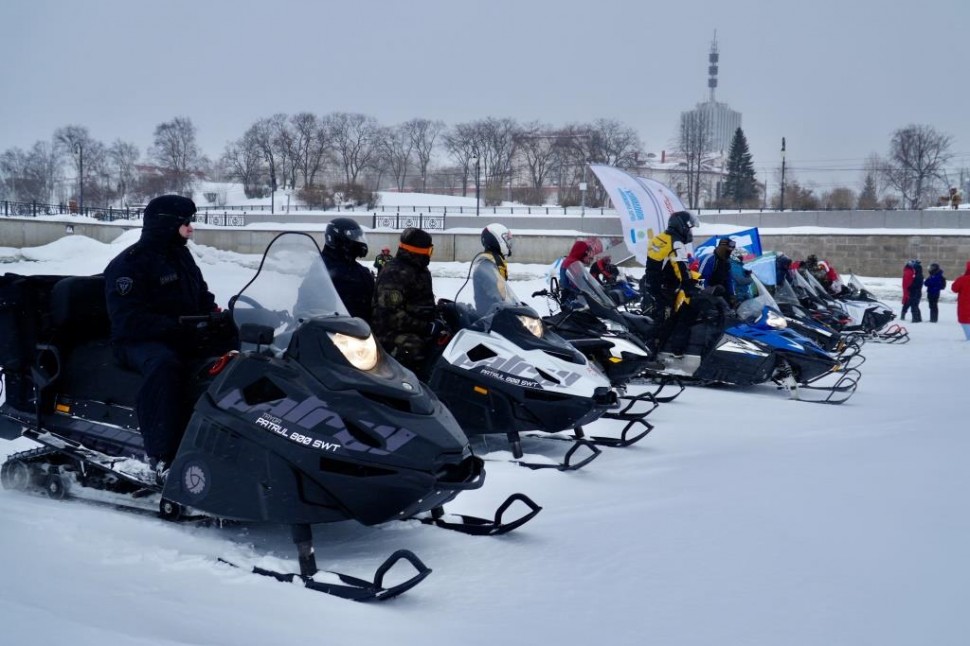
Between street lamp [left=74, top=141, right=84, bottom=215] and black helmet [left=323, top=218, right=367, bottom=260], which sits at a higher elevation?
street lamp [left=74, top=141, right=84, bottom=215]

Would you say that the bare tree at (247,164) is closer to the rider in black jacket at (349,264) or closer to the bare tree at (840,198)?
the bare tree at (840,198)

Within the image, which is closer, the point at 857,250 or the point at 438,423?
the point at 438,423

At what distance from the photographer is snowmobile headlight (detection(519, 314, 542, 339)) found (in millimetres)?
6047

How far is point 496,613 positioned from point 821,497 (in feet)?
7.73

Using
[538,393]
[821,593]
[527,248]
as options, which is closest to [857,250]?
[527,248]

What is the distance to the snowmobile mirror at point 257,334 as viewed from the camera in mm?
3688

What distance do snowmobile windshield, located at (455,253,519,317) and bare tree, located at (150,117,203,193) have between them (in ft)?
185

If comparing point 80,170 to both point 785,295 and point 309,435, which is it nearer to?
point 785,295

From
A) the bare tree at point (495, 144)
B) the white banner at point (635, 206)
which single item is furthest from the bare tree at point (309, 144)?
the white banner at point (635, 206)

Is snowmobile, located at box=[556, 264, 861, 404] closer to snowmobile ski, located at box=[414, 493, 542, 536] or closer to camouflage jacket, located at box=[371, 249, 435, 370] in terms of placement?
camouflage jacket, located at box=[371, 249, 435, 370]

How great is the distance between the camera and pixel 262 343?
3.69 m

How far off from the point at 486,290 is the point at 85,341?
278 cm

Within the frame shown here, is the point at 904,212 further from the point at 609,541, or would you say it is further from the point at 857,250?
the point at 609,541

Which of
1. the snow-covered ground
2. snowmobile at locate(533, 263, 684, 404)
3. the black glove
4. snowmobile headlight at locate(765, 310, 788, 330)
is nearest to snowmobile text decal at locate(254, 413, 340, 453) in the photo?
the snow-covered ground
